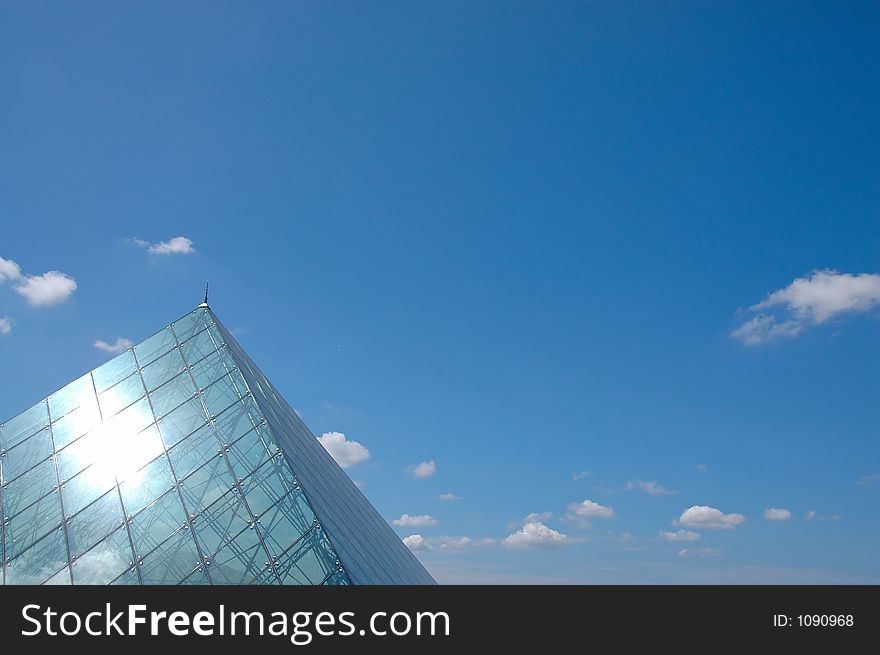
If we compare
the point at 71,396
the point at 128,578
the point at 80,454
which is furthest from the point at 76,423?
the point at 128,578

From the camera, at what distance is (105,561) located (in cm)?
1421

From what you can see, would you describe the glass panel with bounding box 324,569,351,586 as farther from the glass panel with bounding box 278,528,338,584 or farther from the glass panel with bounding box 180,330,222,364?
the glass panel with bounding box 180,330,222,364

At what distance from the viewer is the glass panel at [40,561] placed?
14.6 metres

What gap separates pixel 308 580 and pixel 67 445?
13.2 meters

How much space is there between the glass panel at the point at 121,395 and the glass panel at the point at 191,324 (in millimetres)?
2409

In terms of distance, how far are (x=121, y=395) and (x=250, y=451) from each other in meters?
8.46

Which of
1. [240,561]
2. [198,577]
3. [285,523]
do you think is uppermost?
[285,523]

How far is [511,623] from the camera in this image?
18.8 ft

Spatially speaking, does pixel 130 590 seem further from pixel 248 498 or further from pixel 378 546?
pixel 378 546

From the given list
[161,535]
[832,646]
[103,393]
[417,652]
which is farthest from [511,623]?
[103,393]

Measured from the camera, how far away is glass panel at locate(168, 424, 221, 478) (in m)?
16.3

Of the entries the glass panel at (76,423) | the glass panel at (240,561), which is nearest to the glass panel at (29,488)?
the glass panel at (76,423)

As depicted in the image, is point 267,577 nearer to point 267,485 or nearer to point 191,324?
point 267,485

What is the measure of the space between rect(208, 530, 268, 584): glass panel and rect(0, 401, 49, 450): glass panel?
13.8 m
